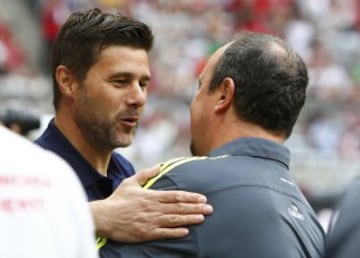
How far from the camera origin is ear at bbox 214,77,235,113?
358cm

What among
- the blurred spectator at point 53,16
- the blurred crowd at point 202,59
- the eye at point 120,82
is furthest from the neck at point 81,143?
the blurred spectator at point 53,16

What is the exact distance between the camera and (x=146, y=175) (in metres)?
3.50

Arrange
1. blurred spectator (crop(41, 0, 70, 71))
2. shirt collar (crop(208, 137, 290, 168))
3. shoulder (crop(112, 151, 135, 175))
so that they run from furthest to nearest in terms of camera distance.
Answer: blurred spectator (crop(41, 0, 70, 71))
shoulder (crop(112, 151, 135, 175))
shirt collar (crop(208, 137, 290, 168))

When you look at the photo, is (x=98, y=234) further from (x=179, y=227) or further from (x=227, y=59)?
(x=227, y=59)

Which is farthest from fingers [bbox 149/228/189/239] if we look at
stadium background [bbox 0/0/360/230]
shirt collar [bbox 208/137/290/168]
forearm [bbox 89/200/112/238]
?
stadium background [bbox 0/0/360/230]

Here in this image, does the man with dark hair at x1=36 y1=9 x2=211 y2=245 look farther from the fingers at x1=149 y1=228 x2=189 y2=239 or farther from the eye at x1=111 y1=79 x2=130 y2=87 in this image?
the fingers at x1=149 y1=228 x2=189 y2=239

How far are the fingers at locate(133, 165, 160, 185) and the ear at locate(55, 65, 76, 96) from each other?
0.89m

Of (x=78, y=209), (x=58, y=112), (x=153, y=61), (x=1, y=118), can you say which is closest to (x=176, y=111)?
(x=153, y=61)

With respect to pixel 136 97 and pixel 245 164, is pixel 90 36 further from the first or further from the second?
pixel 245 164

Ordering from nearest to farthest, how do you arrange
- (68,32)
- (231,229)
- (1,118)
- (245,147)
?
(231,229) < (245,147) < (68,32) < (1,118)

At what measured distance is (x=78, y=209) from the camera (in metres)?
2.42

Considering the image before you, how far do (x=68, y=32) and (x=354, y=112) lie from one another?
36.3 ft

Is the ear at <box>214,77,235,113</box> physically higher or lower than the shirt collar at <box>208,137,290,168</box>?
higher

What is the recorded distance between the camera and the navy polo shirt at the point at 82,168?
4.14 m
